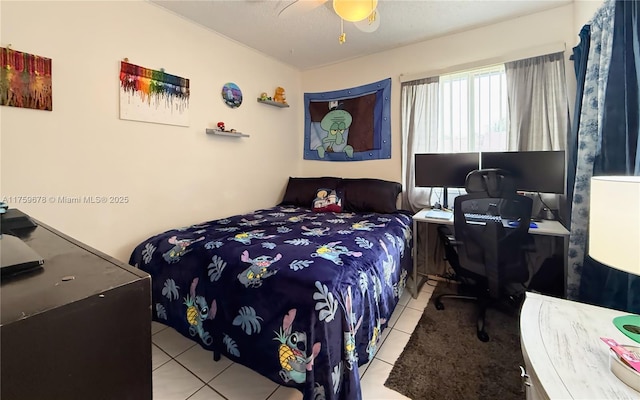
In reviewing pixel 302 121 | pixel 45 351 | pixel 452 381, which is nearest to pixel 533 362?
pixel 452 381

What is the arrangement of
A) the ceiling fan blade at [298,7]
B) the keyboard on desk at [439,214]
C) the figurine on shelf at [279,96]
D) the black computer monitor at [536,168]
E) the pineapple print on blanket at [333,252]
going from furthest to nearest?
1. the figurine on shelf at [279,96]
2. the keyboard on desk at [439,214]
3. the black computer monitor at [536,168]
4. the ceiling fan blade at [298,7]
5. the pineapple print on blanket at [333,252]

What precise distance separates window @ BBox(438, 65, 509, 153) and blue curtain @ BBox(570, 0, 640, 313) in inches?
36.9

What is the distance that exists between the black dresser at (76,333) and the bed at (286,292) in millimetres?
748

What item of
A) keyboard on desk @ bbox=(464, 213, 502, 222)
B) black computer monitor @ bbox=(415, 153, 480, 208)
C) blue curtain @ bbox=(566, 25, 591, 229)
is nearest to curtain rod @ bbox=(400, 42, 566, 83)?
blue curtain @ bbox=(566, 25, 591, 229)

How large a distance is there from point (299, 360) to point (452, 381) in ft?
2.93

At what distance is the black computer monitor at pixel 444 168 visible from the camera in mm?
2545

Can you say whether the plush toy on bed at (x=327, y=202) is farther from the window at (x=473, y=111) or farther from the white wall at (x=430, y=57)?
the window at (x=473, y=111)

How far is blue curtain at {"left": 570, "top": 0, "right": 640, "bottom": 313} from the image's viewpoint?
1.39m

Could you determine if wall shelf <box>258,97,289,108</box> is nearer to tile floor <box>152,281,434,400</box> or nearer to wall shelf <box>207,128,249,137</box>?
wall shelf <box>207,128,249,137</box>

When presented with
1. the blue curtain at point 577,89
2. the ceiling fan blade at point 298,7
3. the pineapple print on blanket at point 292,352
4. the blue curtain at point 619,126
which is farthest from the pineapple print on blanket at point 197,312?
the blue curtain at point 577,89

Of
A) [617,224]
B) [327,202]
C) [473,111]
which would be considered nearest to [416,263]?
[327,202]

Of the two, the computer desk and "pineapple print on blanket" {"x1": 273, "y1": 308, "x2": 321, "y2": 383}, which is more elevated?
the computer desk

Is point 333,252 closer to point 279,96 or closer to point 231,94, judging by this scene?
point 231,94

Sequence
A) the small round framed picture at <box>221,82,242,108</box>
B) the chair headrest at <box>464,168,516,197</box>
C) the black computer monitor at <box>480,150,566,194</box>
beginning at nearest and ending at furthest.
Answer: the chair headrest at <box>464,168,516,197</box> → the black computer monitor at <box>480,150,566,194</box> → the small round framed picture at <box>221,82,242,108</box>
